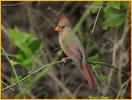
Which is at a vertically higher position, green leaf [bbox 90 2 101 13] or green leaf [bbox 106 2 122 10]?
green leaf [bbox 106 2 122 10]

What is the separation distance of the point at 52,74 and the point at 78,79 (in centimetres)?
39

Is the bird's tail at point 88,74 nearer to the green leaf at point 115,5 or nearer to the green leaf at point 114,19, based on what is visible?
the green leaf at point 115,5

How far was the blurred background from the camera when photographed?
10.3 feet

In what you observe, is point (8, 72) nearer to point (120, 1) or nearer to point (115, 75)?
point (115, 75)

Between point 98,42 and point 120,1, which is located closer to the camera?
point 120,1

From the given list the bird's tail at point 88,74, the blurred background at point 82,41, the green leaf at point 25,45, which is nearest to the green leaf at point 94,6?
the blurred background at point 82,41

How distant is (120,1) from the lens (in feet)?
9.87

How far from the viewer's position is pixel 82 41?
3439 mm

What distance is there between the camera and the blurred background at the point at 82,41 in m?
3.13

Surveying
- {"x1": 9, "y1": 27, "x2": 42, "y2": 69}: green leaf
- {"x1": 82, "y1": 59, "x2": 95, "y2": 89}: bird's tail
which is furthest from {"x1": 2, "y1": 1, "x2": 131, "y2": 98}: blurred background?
{"x1": 9, "y1": 27, "x2": 42, "y2": 69}: green leaf

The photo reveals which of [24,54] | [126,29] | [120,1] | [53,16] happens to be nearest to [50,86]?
[53,16]

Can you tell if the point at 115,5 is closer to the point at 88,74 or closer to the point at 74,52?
the point at 74,52

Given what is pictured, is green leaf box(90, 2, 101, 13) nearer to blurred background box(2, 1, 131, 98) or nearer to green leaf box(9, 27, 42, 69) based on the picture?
blurred background box(2, 1, 131, 98)

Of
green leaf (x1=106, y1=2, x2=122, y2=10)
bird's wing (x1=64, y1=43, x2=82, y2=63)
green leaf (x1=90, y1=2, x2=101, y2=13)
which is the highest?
green leaf (x1=106, y1=2, x2=122, y2=10)
